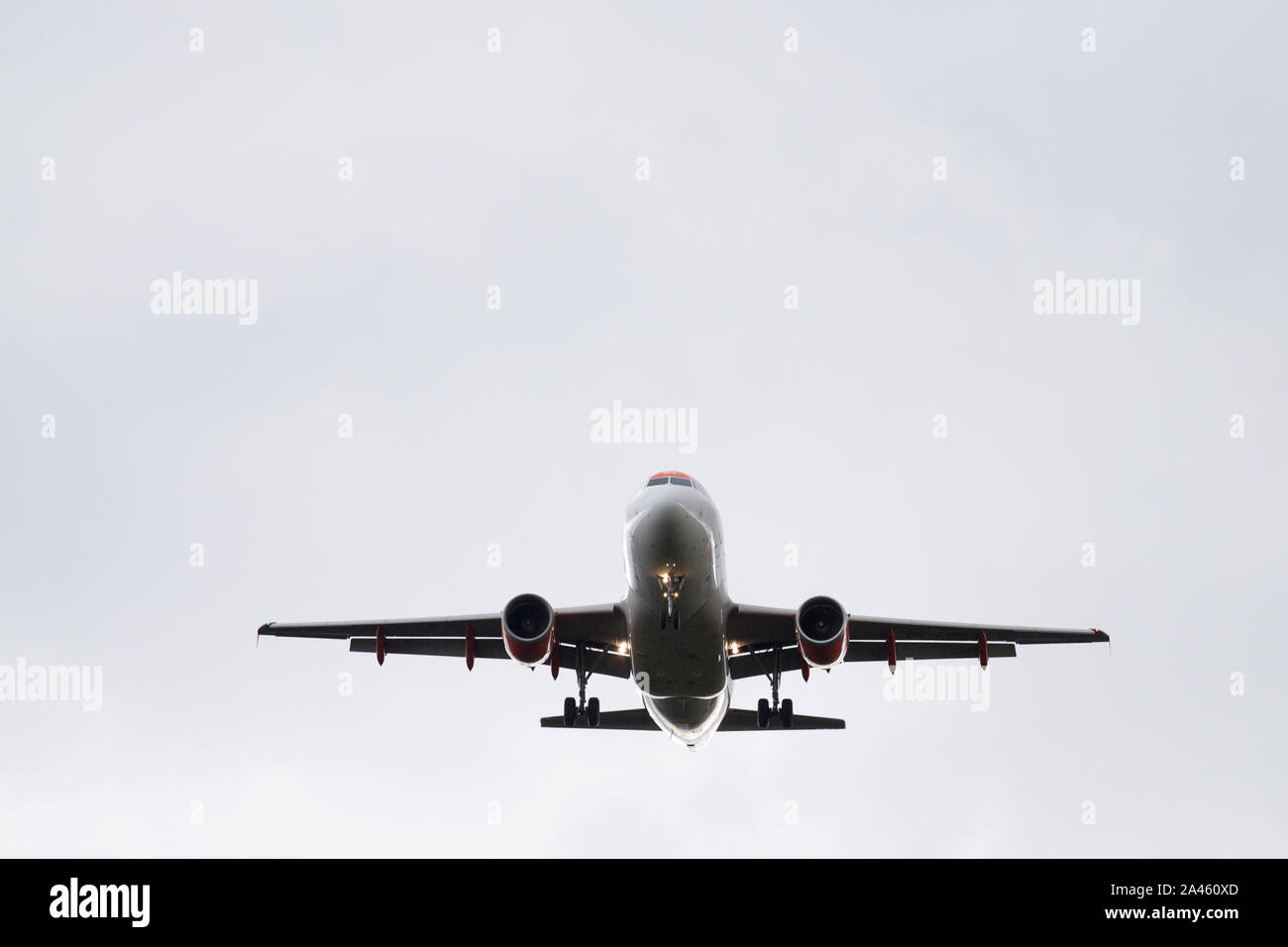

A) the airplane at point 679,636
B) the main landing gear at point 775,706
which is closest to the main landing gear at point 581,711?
the airplane at point 679,636

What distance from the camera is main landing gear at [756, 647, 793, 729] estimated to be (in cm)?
3219

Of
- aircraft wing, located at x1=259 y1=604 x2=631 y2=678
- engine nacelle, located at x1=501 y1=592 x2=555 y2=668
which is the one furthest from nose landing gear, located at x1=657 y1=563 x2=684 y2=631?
aircraft wing, located at x1=259 y1=604 x2=631 y2=678

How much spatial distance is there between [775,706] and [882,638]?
332cm

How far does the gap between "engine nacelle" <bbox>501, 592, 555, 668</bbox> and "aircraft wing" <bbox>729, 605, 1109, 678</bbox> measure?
4917 mm

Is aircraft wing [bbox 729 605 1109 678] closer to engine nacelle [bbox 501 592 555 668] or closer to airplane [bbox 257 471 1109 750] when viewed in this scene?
airplane [bbox 257 471 1109 750]

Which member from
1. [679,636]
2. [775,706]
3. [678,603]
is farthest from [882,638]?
[678,603]

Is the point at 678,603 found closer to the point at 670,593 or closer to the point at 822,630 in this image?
the point at 670,593

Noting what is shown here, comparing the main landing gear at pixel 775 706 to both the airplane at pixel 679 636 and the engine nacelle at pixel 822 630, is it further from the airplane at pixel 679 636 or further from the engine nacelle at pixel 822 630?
the engine nacelle at pixel 822 630

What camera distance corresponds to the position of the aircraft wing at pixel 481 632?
2962cm
